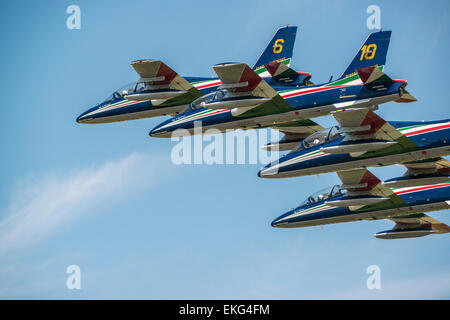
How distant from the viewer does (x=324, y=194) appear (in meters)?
80.1

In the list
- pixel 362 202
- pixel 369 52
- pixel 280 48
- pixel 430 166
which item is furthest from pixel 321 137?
pixel 280 48

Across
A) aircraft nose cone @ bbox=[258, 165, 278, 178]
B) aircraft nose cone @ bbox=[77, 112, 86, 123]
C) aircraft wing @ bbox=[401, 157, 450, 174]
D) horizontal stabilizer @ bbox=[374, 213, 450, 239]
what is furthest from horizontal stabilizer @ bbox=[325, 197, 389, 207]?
aircraft nose cone @ bbox=[77, 112, 86, 123]

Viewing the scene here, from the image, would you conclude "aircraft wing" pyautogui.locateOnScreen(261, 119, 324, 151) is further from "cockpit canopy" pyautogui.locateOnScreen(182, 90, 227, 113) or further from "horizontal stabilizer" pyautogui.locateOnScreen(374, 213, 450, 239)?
"horizontal stabilizer" pyautogui.locateOnScreen(374, 213, 450, 239)

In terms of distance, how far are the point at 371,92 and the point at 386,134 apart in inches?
125

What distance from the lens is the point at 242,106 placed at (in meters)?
70.2

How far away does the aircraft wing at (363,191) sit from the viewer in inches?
2992

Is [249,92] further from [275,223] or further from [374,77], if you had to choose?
[275,223]

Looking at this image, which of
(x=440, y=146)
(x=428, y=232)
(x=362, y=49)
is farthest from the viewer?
(x=428, y=232)

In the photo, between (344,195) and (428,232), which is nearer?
(344,195)

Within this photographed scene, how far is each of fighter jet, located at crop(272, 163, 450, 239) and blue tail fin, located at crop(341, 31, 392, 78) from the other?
8122 mm

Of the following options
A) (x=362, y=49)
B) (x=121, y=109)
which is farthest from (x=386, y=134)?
(x=121, y=109)

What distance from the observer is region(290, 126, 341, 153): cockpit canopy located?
2812 inches

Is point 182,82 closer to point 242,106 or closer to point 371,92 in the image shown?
point 242,106

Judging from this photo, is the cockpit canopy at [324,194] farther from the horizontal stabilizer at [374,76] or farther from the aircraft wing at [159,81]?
the aircraft wing at [159,81]
